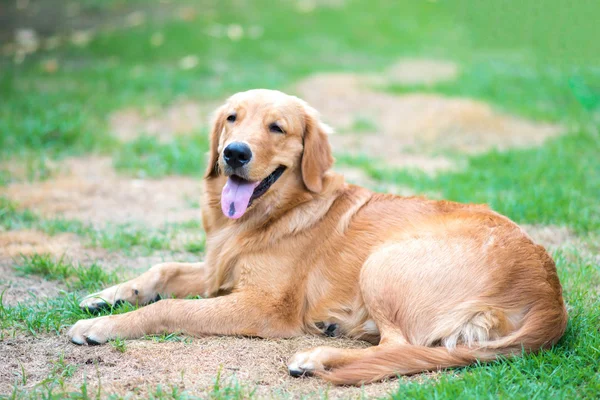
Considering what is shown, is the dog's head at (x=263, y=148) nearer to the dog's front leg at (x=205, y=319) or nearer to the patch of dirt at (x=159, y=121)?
the dog's front leg at (x=205, y=319)

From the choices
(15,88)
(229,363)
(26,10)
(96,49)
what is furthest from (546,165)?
(26,10)

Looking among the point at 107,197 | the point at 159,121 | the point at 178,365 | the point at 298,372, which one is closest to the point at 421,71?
the point at 159,121

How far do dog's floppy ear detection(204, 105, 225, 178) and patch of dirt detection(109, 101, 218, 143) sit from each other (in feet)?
14.5

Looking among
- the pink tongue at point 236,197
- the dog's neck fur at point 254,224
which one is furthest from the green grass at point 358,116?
the pink tongue at point 236,197

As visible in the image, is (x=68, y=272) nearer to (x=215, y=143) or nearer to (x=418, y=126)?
(x=215, y=143)

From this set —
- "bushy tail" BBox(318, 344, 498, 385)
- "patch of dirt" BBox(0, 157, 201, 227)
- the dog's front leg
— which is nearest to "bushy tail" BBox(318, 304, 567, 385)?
"bushy tail" BBox(318, 344, 498, 385)

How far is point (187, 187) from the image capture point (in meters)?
7.67

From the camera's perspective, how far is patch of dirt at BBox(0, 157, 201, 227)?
21.9 feet

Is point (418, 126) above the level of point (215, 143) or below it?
below

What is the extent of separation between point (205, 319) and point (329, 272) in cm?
86

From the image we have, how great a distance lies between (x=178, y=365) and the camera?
3787 mm

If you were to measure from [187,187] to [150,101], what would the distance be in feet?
11.0

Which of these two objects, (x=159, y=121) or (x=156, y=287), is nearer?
(x=156, y=287)

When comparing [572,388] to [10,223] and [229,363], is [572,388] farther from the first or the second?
[10,223]
